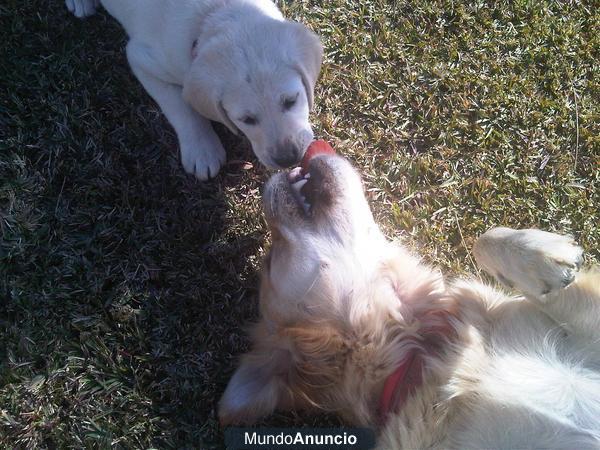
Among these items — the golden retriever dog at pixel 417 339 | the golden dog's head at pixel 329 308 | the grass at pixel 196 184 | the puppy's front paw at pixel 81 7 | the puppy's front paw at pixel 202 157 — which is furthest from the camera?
the puppy's front paw at pixel 81 7

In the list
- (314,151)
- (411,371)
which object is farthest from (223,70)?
(411,371)

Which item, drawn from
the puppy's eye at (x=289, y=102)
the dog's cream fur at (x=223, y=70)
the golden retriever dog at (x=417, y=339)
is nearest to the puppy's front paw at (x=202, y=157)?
the dog's cream fur at (x=223, y=70)

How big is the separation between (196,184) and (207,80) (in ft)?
1.98

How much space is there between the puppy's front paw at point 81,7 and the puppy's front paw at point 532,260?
2179 mm

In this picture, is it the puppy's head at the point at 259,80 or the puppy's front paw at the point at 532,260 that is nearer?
the puppy's front paw at the point at 532,260

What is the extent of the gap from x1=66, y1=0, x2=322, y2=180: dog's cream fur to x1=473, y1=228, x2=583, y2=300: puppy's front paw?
0.87m

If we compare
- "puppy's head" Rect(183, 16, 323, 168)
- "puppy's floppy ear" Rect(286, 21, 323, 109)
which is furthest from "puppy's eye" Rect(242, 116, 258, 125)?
"puppy's floppy ear" Rect(286, 21, 323, 109)

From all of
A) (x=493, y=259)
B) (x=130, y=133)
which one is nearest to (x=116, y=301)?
(x=130, y=133)

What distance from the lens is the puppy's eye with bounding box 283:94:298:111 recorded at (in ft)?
7.58

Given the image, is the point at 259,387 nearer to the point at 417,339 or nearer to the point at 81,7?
the point at 417,339

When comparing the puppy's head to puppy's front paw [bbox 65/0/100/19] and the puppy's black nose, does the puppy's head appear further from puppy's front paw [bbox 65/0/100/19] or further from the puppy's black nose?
puppy's front paw [bbox 65/0/100/19]

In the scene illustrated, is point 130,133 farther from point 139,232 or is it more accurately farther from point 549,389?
point 549,389

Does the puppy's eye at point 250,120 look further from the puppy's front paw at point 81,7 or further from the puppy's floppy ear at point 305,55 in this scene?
the puppy's front paw at point 81,7

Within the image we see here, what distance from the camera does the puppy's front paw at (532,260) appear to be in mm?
1962
